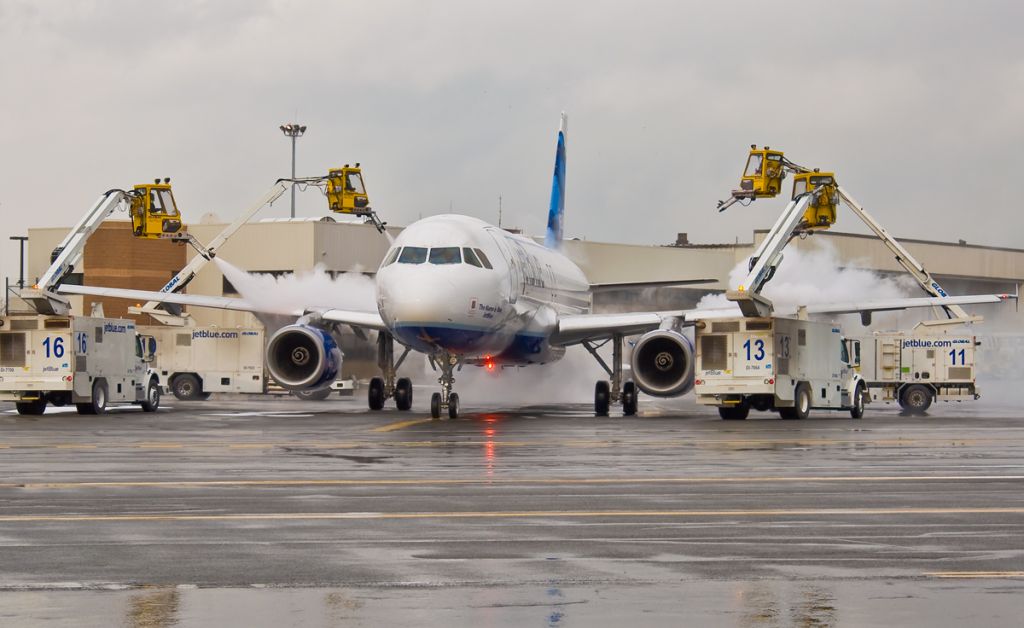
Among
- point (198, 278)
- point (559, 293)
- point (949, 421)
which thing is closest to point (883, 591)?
point (949, 421)

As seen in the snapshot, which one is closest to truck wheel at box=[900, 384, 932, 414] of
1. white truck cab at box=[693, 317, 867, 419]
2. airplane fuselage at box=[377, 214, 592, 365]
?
white truck cab at box=[693, 317, 867, 419]

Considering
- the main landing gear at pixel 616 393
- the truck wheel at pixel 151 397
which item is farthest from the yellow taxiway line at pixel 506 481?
the truck wheel at pixel 151 397

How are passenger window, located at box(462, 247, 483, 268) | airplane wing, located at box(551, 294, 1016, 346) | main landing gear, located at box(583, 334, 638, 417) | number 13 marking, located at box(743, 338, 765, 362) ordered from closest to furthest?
passenger window, located at box(462, 247, 483, 268), number 13 marking, located at box(743, 338, 765, 362), main landing gear, located at box(583, 334, 638, 417), airplane wing, located at box(551, 294, 1016, 346)

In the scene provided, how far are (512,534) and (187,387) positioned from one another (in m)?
45.3

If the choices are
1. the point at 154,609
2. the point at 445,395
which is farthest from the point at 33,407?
the point at 154,609

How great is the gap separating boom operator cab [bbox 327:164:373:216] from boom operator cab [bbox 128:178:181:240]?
316 inches

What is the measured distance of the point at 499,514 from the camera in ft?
44.4

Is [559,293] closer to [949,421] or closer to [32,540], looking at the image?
[949,421]

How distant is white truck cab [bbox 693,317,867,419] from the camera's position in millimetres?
35562

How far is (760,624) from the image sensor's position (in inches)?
313

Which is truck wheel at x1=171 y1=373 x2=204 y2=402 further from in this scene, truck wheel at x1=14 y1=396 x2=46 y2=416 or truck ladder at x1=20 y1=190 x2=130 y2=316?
truck wheel at x1=14 y1=396 x2=46 y2=416

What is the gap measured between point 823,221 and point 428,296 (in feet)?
60.3

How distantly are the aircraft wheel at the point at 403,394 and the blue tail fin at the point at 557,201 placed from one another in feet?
50.7

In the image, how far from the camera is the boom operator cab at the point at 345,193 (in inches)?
2285
